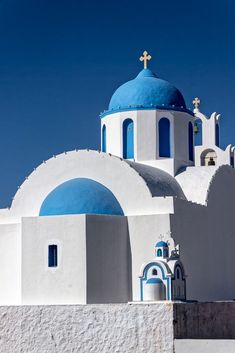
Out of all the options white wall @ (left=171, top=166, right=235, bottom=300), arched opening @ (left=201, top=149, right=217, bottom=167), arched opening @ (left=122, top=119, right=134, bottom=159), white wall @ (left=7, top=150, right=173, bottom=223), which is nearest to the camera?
white wall @ (left=7, top=150, right=173, bottom=223)

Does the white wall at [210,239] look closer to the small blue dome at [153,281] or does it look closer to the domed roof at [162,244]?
the domed roof at [162,244]

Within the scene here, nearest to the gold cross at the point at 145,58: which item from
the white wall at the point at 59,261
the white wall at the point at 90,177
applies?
the white wall at the point at 90,177

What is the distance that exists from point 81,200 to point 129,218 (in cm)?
102

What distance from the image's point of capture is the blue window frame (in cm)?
1537

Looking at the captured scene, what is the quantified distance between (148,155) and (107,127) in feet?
4.09

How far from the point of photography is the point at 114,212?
52.6 ft

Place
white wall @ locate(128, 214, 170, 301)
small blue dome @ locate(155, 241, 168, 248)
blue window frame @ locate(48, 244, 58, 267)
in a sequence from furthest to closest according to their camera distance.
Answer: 1. white wall @ locate(128, 214, 170, 301)
2. blue window frame @ locate(48, 244, 58, 267)
3. small blue dome @ locate(155, 241, 168, 248)

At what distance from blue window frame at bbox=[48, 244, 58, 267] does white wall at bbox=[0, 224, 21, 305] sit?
1.40 meters

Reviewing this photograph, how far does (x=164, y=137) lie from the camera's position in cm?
1842

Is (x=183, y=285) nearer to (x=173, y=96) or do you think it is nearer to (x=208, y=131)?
(x=173, y=96)

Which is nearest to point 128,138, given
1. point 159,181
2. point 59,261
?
point 159,181

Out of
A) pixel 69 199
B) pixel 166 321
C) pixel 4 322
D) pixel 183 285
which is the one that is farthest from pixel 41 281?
pixel 166 321

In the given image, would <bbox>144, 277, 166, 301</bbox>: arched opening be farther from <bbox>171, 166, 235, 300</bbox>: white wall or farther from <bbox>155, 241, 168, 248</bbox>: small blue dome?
<bbox>171, 166, 235, 300</bbox>: white wall

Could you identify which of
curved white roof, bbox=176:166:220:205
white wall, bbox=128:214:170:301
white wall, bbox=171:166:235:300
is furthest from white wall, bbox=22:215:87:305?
curved white roof, bbox=176:166:220:205
